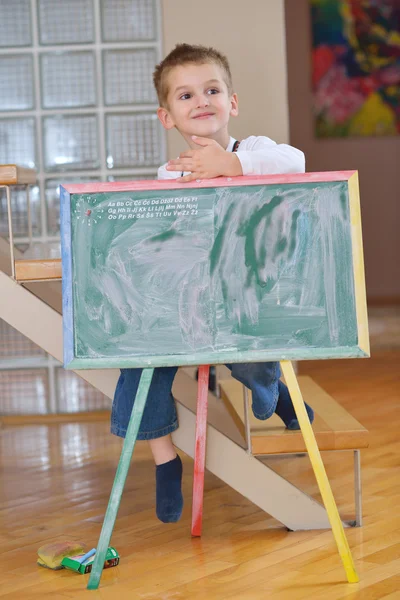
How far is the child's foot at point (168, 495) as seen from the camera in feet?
7.21

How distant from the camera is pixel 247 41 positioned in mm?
4117

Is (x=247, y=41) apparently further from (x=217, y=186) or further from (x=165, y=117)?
(x=217, y=186)

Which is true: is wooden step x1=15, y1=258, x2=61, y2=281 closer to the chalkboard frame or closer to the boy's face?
the chalkboard frame

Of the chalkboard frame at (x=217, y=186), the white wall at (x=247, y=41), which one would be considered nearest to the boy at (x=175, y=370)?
the chalkboard frame at (x=217, y=186)

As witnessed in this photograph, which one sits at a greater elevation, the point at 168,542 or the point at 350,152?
the point at 350,152

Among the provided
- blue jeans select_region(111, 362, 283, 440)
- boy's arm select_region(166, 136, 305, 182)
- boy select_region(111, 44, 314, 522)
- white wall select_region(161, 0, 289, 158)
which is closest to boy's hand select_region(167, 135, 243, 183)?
boy's arm select_region(166, 136, 305, 182)

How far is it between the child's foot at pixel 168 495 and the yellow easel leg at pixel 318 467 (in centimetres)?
44

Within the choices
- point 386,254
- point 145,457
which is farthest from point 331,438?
point 386,254

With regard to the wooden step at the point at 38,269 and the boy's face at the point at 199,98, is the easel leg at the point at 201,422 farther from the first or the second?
the boy's face at the point at 199,98

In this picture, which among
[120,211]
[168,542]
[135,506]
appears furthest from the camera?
[135,506]

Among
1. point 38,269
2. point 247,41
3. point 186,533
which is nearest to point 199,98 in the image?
point 38,269

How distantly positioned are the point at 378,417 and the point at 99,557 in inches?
81.9

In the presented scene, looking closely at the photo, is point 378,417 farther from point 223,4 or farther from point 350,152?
point 350,152

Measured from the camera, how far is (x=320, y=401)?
2.75m
